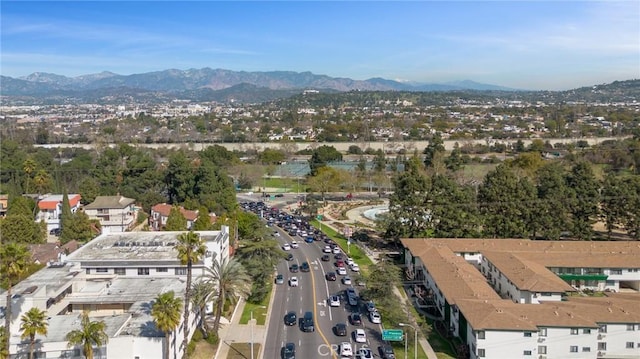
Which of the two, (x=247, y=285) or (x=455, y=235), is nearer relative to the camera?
(x=247, y=285)

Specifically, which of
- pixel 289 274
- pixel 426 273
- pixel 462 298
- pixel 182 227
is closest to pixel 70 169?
pixel 182 227

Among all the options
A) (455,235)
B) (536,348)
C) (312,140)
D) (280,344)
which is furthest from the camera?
(312,140)

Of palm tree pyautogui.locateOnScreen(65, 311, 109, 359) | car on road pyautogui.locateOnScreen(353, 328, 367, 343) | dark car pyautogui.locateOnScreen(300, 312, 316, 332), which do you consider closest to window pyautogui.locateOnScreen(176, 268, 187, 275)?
dark car pyautogui.locateOnScreen(300, 312, 316, 332)

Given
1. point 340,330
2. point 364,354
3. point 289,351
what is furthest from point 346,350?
point 289,351

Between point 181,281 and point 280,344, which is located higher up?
point 181,281

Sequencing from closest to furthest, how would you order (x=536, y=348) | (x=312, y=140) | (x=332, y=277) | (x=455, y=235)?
1. (x=536, y=348)
2. (x=332, y=277)
3. (x=455, y=235)
4. (x=312, y=140)

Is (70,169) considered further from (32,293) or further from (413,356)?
(413,356)

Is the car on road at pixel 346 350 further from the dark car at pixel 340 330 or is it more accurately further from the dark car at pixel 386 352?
the dark car at pixel 340 330

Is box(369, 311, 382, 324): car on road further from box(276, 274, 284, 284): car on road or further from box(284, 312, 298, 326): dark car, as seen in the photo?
box(276, 274, 284, 284): car on road
